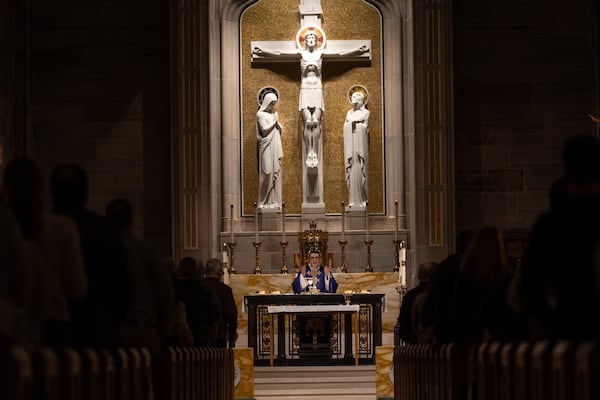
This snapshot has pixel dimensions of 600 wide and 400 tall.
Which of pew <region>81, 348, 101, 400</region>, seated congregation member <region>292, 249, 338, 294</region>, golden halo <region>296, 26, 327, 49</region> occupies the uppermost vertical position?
golden halo <region>296, 26, 327, 49</region>

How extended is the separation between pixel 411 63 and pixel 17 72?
6.06 metres

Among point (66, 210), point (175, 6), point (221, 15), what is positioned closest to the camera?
point (66, 210)

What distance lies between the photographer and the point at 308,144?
1925 centimetres

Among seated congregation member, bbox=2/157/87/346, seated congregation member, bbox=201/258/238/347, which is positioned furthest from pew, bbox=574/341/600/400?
seated congregation member, bbox=201/258/238/347

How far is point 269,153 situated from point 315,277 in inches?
117

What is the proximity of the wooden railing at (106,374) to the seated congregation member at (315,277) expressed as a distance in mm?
6863

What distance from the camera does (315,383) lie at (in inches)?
581

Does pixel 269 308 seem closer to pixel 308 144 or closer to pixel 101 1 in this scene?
pixel 308 144

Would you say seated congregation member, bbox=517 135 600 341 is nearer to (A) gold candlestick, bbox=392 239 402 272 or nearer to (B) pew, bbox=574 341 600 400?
(B) pew, bbox=574 341 600 400

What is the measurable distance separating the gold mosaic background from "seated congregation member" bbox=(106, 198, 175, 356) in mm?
12252

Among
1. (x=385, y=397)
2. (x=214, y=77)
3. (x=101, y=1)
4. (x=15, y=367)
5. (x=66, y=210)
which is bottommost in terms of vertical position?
(x=385, y=397)

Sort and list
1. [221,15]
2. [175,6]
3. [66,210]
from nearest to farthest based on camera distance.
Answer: [66,210], [175,6], [221,15]

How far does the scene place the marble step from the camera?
1427 centimetres

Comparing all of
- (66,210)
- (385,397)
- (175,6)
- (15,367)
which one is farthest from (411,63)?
(15,367)
